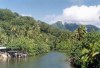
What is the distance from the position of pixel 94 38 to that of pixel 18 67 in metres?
18.3

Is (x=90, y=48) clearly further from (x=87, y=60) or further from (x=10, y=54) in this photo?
(x=10, y=54)

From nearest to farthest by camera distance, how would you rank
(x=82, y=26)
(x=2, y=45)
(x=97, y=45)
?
(x=97, y=45), (x=82, y=26), (x=2, y=45)

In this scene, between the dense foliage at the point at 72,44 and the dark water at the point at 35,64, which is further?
the dark water at the point at 35,64

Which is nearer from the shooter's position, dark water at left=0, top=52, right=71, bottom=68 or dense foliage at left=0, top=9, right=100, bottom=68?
dense foliage at left=0, top=9, right=100, bottom=68

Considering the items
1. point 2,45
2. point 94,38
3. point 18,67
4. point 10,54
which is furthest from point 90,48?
point 2,45

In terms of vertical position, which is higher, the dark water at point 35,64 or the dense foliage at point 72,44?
the dense foliage at point 72,44

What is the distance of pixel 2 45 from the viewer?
9231 cm

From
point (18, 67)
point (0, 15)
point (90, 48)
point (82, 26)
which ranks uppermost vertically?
point (0, 15)

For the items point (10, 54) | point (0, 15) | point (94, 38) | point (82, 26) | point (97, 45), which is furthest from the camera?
point (0, 15)

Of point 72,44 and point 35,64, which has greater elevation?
point 72,44

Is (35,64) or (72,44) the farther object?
(72,44)

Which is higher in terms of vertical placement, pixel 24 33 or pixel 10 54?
pixel 24 33

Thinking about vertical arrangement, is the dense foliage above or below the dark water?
above

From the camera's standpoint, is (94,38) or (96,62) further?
(94,38)
